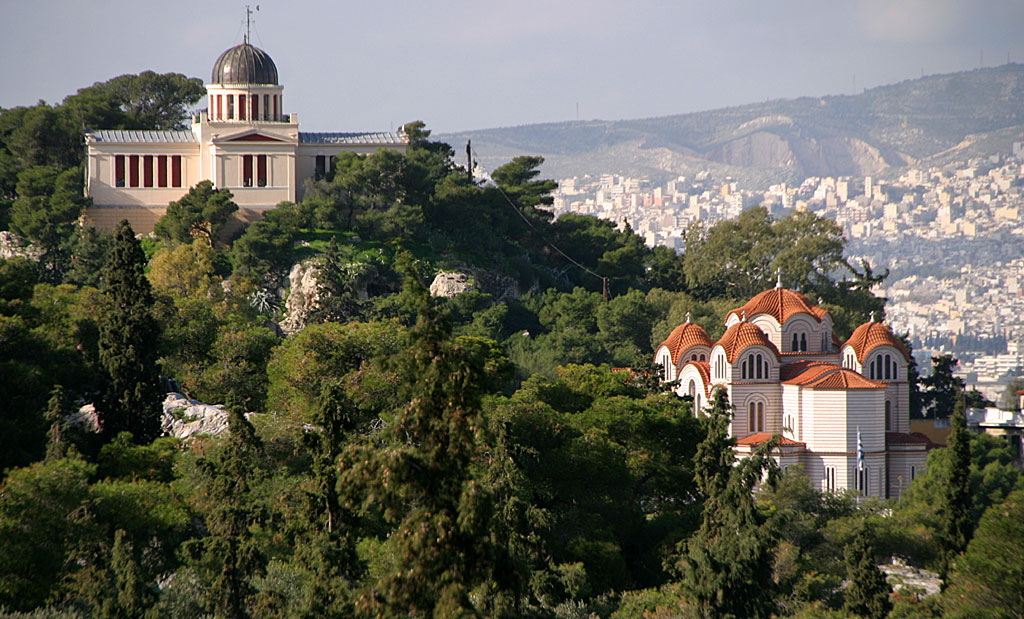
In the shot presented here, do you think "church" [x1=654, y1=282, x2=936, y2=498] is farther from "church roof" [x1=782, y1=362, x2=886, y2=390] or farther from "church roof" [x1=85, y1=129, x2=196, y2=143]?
"church roof" [x1=85, y1=129, x2=196, y2=143]

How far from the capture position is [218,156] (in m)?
66.4

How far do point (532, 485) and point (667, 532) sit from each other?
373 centimetres

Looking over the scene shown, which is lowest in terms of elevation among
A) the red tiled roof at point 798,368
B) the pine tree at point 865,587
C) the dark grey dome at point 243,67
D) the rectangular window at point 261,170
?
the pine tree at point 865,587

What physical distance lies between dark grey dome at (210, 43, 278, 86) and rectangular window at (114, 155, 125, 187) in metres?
5.76

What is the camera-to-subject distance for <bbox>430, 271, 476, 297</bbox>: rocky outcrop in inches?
2643

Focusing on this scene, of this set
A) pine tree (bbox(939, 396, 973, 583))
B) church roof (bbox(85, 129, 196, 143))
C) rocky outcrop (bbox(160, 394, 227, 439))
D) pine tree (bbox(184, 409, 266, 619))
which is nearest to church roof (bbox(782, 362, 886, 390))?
pine tree (bbox(939, 396, 973, 583))

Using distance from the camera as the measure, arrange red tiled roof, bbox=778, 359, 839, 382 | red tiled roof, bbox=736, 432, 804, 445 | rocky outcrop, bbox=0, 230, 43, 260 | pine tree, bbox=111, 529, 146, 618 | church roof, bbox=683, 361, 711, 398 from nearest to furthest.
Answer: pine tree, bbox=111, 529, 146, 618, red tiled roof, bbox=736, 432, 804, 445, red tiled roof, bbox=778, 359, 839, 382, church roof, bbox=683, 361, 711, 398, rocky outcrop, bbox=0, 230, 43, 260

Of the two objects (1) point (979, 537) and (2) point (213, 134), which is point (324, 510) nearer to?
(1) point (979, 537)

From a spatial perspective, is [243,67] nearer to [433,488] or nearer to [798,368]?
[798,368]

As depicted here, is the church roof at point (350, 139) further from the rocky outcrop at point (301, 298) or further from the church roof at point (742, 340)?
the church roof at point (742, 340)

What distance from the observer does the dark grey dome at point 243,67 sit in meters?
66.2

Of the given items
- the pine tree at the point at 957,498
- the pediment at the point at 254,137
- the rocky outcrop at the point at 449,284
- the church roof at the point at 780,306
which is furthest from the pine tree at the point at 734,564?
the pediment at the point at 254,137

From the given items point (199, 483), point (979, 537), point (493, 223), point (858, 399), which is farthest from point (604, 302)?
point (979, 537)

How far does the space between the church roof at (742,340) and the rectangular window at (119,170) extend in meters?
30.2
